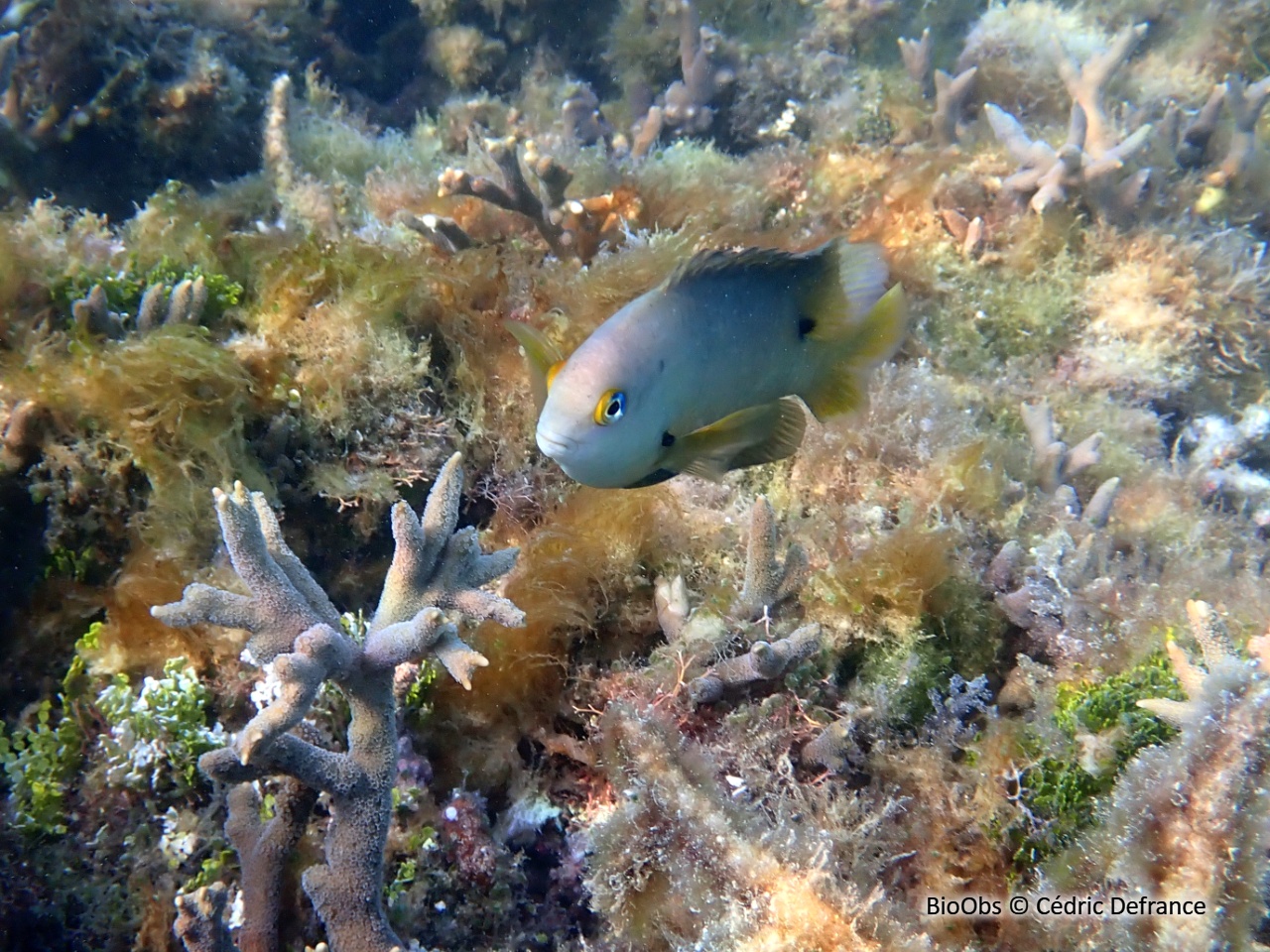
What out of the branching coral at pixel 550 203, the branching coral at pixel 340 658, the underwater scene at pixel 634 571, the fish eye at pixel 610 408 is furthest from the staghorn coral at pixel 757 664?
the branching coral at pixel 550 203

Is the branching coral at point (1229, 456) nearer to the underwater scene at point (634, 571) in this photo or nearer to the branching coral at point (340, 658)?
the underwater scene at point (634, 571)

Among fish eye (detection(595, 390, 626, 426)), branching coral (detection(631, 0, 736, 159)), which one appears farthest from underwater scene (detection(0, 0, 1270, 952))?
branching coral (detection(631, 0, 736, 159))

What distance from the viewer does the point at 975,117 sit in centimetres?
723

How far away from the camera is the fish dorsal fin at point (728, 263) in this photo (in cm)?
179

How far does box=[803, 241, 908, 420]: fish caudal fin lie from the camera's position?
2.00 metres

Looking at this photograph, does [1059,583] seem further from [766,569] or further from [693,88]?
[693,88]

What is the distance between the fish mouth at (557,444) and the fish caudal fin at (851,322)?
0.84m

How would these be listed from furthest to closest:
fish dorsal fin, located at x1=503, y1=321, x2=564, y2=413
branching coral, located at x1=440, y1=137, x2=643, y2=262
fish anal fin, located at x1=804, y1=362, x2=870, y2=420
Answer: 1. branching coral, located at x1=440, y1=137, x2=643, y2=262
2. fish anal fin, located at x1=804, y1=362, x2=870, y2=420
3. fish dorsal fin, located at x1=503, y1=321, x2=564, y2=413

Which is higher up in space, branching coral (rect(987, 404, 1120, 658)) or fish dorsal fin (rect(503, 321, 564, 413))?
fish dorsal fin (rect(503, 321, 564, 413))

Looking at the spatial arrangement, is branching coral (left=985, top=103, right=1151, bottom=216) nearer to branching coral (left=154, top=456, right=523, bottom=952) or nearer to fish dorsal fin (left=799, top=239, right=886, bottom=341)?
fish dorsal fin (left=799, top=239, right=886, bottom=341)

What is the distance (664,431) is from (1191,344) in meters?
5.70

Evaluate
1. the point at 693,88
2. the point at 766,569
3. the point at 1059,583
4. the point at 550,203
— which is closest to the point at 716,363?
the point at 766,569

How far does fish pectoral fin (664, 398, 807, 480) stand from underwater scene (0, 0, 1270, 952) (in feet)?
0.05

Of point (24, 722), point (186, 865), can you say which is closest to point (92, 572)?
point (24, 722)
